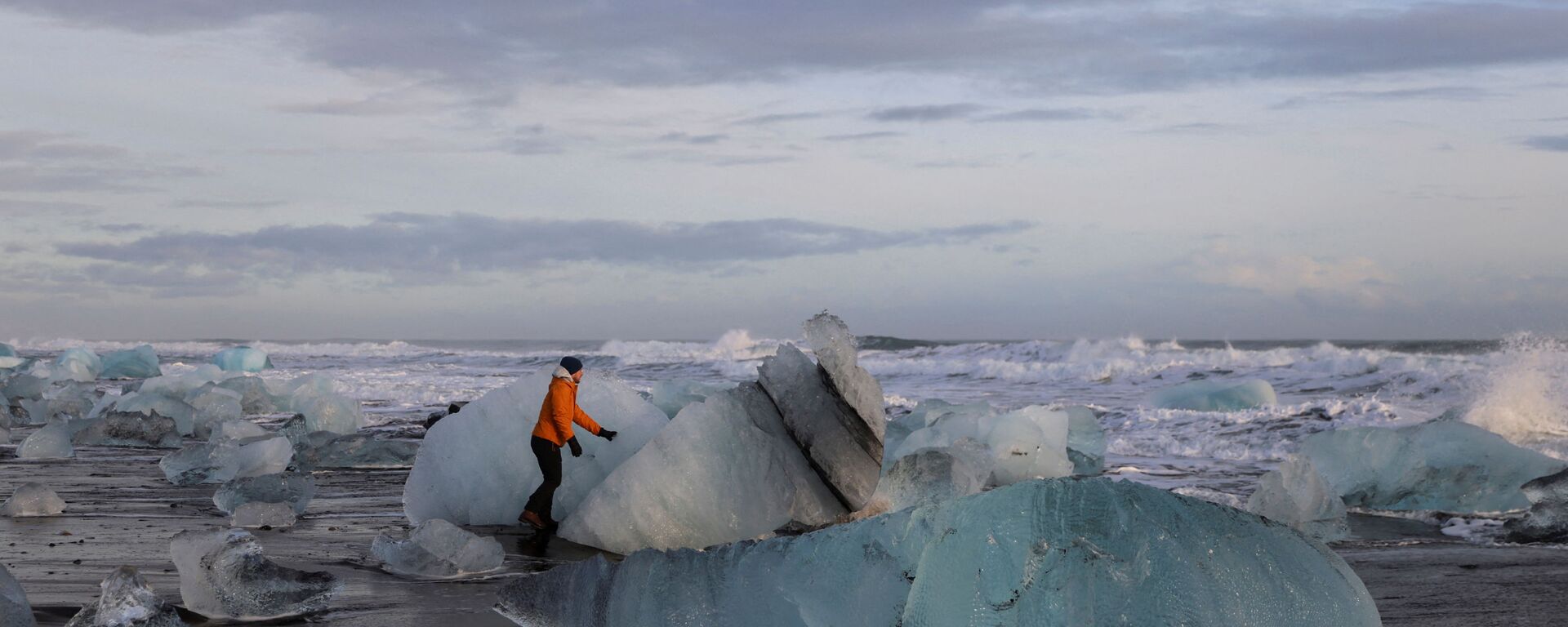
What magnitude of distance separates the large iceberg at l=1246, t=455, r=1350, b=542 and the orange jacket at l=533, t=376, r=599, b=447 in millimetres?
4553

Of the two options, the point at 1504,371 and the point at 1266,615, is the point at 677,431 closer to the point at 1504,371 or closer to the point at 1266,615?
the point at 1266,615

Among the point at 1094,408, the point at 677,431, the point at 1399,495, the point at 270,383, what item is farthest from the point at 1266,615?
the point at 270,383

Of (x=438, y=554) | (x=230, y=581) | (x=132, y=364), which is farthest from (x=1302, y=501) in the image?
(x=132, y=364)

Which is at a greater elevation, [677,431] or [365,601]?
[677,431]

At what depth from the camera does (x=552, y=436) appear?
7.94m

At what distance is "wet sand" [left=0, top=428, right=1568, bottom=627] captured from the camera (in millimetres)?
5473

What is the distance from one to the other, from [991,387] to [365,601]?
20754mm

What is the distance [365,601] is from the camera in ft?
18.1

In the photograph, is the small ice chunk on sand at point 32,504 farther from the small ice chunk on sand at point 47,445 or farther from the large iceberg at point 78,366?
the large iceberg at point 78,366

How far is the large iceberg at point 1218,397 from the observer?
17.2 meters

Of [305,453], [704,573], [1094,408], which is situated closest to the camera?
[704,573]

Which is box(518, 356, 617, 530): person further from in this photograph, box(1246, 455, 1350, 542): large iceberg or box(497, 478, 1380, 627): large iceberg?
box(1246, 455, 1350, 542): large iceberg

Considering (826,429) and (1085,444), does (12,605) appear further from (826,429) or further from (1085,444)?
(1085,444)

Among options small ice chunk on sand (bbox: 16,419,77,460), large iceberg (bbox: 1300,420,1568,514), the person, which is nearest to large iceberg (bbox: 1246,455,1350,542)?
large iceberg (bbox: 1300,420,1568,514)
